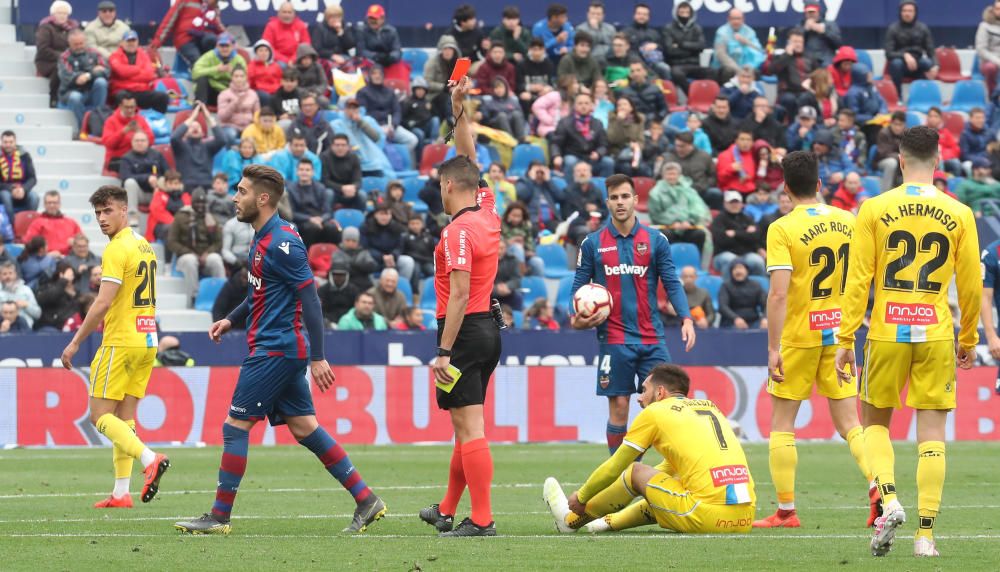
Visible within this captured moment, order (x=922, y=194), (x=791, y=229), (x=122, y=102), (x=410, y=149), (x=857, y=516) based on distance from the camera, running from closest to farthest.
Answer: (x=922, y=194) → (x=791, y=229) → (x=857, y=516) → (x=122, y=102) → (x=410, y=149)

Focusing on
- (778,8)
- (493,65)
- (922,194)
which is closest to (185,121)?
(493,65)

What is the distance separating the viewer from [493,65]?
27.0m

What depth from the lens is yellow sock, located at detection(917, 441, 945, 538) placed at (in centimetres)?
880

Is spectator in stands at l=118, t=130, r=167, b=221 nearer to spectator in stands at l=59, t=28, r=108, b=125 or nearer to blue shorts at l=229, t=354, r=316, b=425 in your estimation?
spectator in stands at l=59, t=28, r=108, b=125

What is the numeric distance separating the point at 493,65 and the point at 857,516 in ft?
54.4

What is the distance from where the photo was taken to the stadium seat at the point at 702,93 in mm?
28453

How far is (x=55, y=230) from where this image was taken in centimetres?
2292

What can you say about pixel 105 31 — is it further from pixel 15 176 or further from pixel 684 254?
pixel 684 254

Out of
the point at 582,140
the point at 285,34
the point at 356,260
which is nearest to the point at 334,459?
the point at 356,260

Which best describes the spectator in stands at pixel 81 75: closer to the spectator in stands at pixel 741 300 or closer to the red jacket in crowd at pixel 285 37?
the red jacket in crowd at pixel 285 37

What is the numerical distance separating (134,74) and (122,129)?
121 cm

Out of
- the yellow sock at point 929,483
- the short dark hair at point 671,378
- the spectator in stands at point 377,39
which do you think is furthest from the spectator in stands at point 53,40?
the yellow sock at point 929,483

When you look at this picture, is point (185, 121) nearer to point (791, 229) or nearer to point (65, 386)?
point (65, 386)

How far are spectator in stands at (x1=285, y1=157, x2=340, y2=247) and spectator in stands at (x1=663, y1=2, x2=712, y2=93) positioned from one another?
7.75 metres
